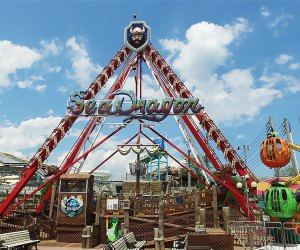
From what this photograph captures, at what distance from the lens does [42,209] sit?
73.1ft

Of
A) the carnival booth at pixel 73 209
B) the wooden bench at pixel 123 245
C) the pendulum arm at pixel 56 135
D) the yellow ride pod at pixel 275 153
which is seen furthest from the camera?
the pendulum arm at pixel 56 135

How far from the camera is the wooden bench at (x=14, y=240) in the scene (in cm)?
1185

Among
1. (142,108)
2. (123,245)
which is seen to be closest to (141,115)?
(142,108)

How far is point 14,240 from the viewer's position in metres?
12.5

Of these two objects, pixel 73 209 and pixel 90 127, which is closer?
pixel 73 209

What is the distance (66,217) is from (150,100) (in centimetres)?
1207

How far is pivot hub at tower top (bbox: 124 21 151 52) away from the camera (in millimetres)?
32719

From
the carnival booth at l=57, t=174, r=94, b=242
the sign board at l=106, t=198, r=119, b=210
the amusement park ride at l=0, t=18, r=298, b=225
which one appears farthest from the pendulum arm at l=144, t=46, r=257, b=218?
the carnival booth at l=57, t=174, r=94, b=242

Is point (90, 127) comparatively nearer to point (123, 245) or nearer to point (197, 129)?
point (197, 129)

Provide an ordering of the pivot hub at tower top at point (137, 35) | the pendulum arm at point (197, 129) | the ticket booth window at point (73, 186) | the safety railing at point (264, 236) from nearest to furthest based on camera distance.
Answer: the safety railing at point (264, 236) → the ticket booth window at point (73, 186) → the pendulum arm at point (197, 129) → the pivot hub at tower top at point (137, 35)

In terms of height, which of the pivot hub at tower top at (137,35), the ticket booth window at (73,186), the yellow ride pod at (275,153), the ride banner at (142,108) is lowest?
the ticket booth window at (73,186)

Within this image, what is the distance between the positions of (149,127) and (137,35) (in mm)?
11339

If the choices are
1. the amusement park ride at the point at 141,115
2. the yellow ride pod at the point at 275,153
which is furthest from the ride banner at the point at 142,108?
the yellow ride pod at the point at 275,153

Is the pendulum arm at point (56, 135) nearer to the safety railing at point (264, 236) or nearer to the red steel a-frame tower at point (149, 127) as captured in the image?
the red steel a-frame tower at point (149, 127)
